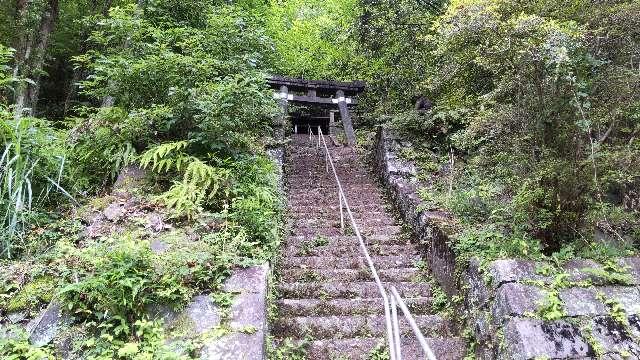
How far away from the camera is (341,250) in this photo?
5621 mm

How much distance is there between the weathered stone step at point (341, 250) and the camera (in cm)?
557

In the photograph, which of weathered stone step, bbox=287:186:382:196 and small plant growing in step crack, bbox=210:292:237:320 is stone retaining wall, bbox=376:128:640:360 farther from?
weathered stone step, bbox=287:186:382:196

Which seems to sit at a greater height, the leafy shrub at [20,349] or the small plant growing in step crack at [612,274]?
the small plant growing in step crack at [612,274]

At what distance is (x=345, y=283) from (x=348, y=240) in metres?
1.12

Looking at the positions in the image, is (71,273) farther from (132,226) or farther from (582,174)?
(582,174)

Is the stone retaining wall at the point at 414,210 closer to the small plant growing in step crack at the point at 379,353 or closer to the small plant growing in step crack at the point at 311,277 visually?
the small plant growing in step crack at the point at 379,353

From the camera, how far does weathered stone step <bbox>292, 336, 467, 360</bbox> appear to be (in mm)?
3873

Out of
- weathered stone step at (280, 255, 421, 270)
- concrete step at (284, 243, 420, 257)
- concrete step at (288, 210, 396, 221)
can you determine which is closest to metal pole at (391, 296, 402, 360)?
weathered stone step at (280, 255, 421, 270)

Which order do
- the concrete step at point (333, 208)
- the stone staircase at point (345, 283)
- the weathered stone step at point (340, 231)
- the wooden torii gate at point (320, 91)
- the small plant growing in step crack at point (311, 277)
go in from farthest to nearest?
the wooden torii gate at point (320, 91), the concrete step at point (333, 208), the weathered stone step at point (340, 231), the small plant growing in step crack at point (311, 277), the stone staircase at point (345, 283)

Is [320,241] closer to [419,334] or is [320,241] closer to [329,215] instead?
[329,215]

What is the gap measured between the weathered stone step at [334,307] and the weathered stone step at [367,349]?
438 mm

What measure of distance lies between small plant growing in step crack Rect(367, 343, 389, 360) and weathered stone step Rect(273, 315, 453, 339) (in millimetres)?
236

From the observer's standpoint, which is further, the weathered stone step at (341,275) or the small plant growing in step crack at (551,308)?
the weathered stone step at (341,275)

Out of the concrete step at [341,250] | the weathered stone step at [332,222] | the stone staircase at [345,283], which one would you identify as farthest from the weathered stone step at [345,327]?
the weathered stone step at [332,222]
